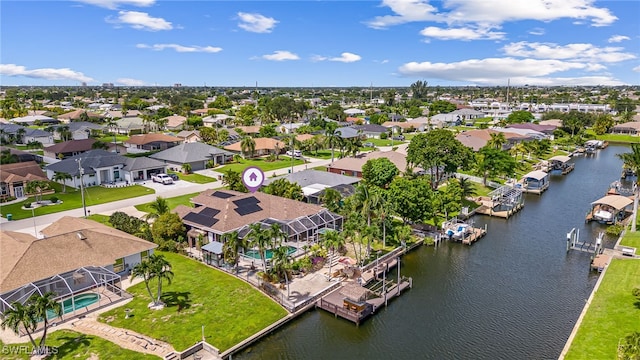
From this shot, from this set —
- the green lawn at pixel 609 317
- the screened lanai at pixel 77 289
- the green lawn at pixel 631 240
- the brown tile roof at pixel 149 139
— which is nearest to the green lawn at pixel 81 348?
the screened lanai at pixel 77 289

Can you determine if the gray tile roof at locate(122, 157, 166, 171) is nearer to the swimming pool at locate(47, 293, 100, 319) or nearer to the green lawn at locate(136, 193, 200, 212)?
the green lawn at locate(136, 193, 200, 212)

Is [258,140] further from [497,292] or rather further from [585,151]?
[585,151]

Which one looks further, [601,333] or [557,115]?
[557,115]

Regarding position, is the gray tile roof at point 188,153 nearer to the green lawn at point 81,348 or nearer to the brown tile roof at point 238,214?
the brown tile roof at point 238,214

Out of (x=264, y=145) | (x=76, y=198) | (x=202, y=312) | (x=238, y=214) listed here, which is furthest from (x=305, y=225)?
(x=264, y=145)

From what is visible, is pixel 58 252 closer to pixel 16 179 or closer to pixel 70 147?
pixel 16 179

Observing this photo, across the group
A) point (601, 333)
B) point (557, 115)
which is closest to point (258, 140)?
point (601, 333)

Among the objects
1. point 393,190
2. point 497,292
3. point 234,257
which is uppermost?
point 393,190
